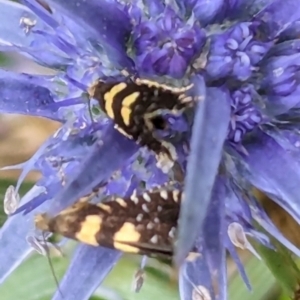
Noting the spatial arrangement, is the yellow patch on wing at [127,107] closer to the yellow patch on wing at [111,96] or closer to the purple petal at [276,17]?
the yellow patch on wing at [111,96]

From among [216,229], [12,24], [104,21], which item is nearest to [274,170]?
[216,229]

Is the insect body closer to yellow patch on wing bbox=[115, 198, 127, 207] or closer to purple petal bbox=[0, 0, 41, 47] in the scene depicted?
yellow patch on wing bbox=[115, 198, 127, 207]

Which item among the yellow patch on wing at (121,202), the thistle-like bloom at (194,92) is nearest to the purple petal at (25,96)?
the thistle-like bloom at (194,92)

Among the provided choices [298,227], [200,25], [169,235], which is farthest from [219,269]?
Result: [298,227]

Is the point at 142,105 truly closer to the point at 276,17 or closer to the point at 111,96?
the point at 111,96

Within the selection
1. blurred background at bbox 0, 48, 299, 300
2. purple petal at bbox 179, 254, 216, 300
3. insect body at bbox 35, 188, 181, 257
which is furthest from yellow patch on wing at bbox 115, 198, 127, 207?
blurred background at bbox 0, 48, 299, 300
